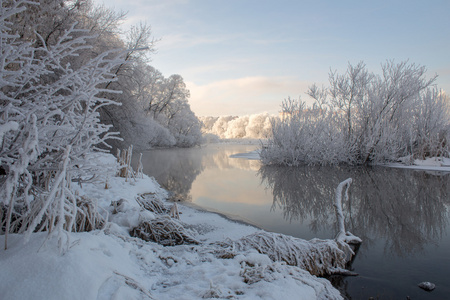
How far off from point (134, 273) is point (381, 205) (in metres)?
5.93

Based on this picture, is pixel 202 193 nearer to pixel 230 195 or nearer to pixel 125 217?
pixel 230 195

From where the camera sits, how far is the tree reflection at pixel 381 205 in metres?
4.69

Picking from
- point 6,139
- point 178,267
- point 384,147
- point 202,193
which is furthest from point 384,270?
point 384,147

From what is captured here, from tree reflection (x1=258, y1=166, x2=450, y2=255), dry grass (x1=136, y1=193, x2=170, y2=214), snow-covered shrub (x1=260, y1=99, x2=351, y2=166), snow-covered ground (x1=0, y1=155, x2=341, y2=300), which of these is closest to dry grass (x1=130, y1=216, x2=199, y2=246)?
snow-covered ground (x1=0, y1=155, x2=341, y2=300)

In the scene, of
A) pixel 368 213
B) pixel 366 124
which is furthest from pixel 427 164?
pixel 368 213

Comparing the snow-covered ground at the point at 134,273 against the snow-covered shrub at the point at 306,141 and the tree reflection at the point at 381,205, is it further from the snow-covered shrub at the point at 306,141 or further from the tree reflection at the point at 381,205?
the snow-covered shrub at the point at 306,141

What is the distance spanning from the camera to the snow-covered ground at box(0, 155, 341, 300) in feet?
5.81

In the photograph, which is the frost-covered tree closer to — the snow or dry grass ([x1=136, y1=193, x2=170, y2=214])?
the snow

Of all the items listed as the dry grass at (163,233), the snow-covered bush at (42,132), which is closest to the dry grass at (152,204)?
the dry grass at (163,233)

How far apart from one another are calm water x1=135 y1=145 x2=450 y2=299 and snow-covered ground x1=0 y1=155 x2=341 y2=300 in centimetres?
102

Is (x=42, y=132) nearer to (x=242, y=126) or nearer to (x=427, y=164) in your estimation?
(x=427, y=164)

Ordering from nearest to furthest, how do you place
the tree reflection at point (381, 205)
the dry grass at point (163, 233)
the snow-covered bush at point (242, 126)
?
the dry grass at point (163, 233) < the tree reflection at point (381, 205) < the snow-covered bush at point (242, 126)

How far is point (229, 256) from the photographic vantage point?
9.67 ft

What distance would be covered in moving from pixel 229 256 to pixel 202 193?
5178 millimetres
